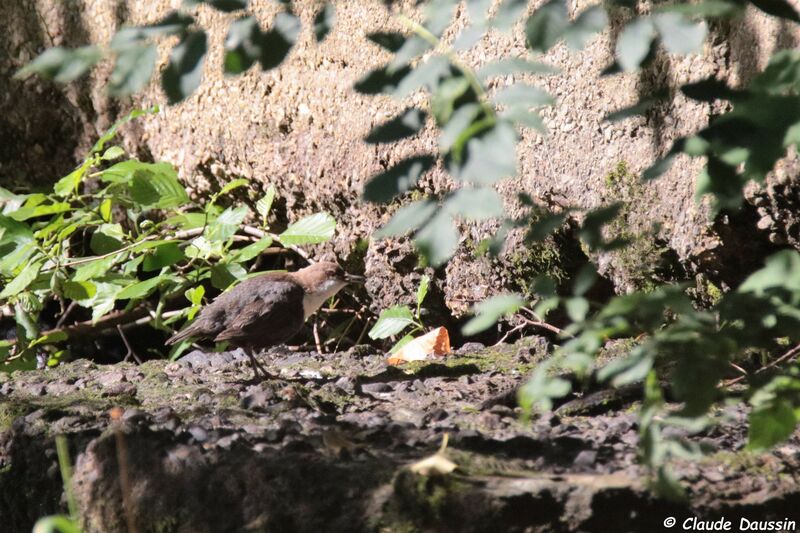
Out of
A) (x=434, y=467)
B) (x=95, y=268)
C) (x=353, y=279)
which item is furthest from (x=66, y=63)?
(x=95, y=268)

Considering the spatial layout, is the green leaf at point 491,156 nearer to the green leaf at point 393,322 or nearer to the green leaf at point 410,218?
the green leaf at point 410,218

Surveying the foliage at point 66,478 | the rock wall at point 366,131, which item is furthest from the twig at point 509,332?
the foliage at point 66,478

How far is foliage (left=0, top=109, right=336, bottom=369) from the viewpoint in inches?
189

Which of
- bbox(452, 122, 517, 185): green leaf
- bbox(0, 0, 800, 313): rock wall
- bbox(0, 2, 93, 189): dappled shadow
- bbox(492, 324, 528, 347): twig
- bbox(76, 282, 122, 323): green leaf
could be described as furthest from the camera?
bbox(0, 2, 93, 189): dappled shadow

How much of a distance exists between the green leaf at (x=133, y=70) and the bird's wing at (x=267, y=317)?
276 centimetres

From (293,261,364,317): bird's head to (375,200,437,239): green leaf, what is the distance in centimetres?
300

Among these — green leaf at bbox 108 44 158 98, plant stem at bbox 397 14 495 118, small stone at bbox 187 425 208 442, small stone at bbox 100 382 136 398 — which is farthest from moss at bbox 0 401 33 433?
plant stem at bbox 397 14 495 118

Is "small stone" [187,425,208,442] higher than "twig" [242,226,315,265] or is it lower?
higher

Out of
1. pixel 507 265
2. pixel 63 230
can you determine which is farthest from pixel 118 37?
pixel 63 230

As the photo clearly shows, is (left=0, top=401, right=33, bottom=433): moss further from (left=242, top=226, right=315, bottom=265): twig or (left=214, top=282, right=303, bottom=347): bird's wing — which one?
(left=242, top=226, right=315, bottom=265): twig

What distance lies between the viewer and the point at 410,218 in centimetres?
170

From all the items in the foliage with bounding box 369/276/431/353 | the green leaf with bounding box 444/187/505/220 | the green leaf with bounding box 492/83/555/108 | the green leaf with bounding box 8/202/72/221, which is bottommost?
the foliage with bounding box 369/276/431/353

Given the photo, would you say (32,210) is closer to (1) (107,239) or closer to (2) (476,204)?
(1) (107,239)

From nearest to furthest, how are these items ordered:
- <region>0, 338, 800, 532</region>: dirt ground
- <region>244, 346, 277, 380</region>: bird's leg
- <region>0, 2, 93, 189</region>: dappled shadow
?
1. <region>0, 338, 800, 532</region>: dirt ground
2. <region>244, 346, 277, 380</region>: bird's leg
3. <region>0, 2, 93, 189</region>: dappled shadow
